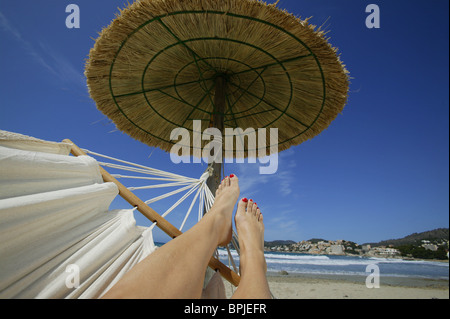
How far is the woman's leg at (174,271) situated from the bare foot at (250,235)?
0.50 ft

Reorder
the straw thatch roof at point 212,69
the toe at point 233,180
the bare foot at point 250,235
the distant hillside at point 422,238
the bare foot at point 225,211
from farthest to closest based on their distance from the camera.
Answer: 1. the distant hillside at point 422,238
2. the toe at point 233,180
3. the straw thatch roof at point 212,69
4. the bare foot at point 225,211
5. the bare foot at point 250,235

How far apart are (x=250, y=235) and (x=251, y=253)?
0.62 feet

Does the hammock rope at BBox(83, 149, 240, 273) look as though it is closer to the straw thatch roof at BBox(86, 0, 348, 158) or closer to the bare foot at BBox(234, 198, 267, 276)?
the bare foot at BBox(234, 198, 267, 276)

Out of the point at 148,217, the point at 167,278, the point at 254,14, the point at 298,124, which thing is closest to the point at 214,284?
the point at 167,278

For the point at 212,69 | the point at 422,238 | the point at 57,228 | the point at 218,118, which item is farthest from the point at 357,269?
the point at 57,228

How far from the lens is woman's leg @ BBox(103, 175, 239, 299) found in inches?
19.8

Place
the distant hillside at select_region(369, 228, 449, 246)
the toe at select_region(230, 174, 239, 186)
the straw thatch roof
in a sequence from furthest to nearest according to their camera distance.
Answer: the distant hillside at select_region(369, 228, 449, 246), the toe at select_region(230, 174, 239, 186), the straw thatch roof

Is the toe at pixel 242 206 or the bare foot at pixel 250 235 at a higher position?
the toe at pixel 242 206

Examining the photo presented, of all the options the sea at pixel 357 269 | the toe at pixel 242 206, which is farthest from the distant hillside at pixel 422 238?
the toe at pixel 242 206

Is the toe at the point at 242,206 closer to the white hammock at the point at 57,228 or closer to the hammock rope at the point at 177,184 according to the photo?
the hammock rope at the point at 177,184

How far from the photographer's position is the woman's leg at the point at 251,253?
577mm

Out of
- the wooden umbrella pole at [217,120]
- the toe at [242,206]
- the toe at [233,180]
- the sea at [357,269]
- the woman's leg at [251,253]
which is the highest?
the wooden umbrella pole at [217,120]

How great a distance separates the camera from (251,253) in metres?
0.86

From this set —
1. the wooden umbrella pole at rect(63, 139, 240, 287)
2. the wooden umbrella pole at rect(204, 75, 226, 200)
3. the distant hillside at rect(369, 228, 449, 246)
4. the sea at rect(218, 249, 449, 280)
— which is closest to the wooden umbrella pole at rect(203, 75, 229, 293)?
the wooden umbrella pole at rect(204, 75, 226, 200)
